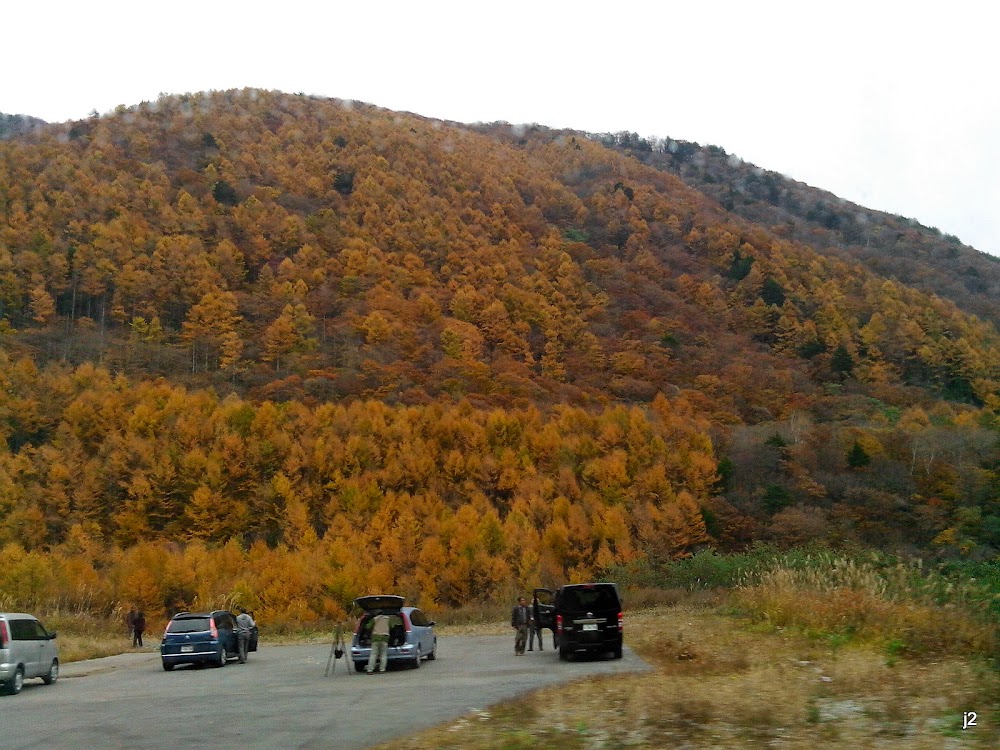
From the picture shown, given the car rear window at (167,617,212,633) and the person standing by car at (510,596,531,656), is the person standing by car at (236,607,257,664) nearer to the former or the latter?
the car rear window at (167,617,212,633)

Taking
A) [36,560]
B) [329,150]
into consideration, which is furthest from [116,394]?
[329,150]

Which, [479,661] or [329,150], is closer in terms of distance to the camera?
[479,661]

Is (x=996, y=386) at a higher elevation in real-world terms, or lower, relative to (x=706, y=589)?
higher

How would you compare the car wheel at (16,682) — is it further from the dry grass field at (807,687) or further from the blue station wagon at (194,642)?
the dry grass field at (807,687)

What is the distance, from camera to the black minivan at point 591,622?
19812 millimetres

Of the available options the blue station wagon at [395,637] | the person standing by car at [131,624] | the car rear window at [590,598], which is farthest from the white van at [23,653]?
the person standing by car at [131,624]

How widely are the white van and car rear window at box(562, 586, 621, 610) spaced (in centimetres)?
1063

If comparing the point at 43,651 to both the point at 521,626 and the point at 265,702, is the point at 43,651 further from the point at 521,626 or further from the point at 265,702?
the point at 521,626

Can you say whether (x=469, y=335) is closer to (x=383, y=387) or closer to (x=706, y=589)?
(x=383, y=387)

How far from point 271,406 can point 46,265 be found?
157ft

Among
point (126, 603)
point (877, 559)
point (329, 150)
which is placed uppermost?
point (329, 150)

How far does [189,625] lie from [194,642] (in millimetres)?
589

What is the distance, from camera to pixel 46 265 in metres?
103

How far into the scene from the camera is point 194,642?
22.9 metres
